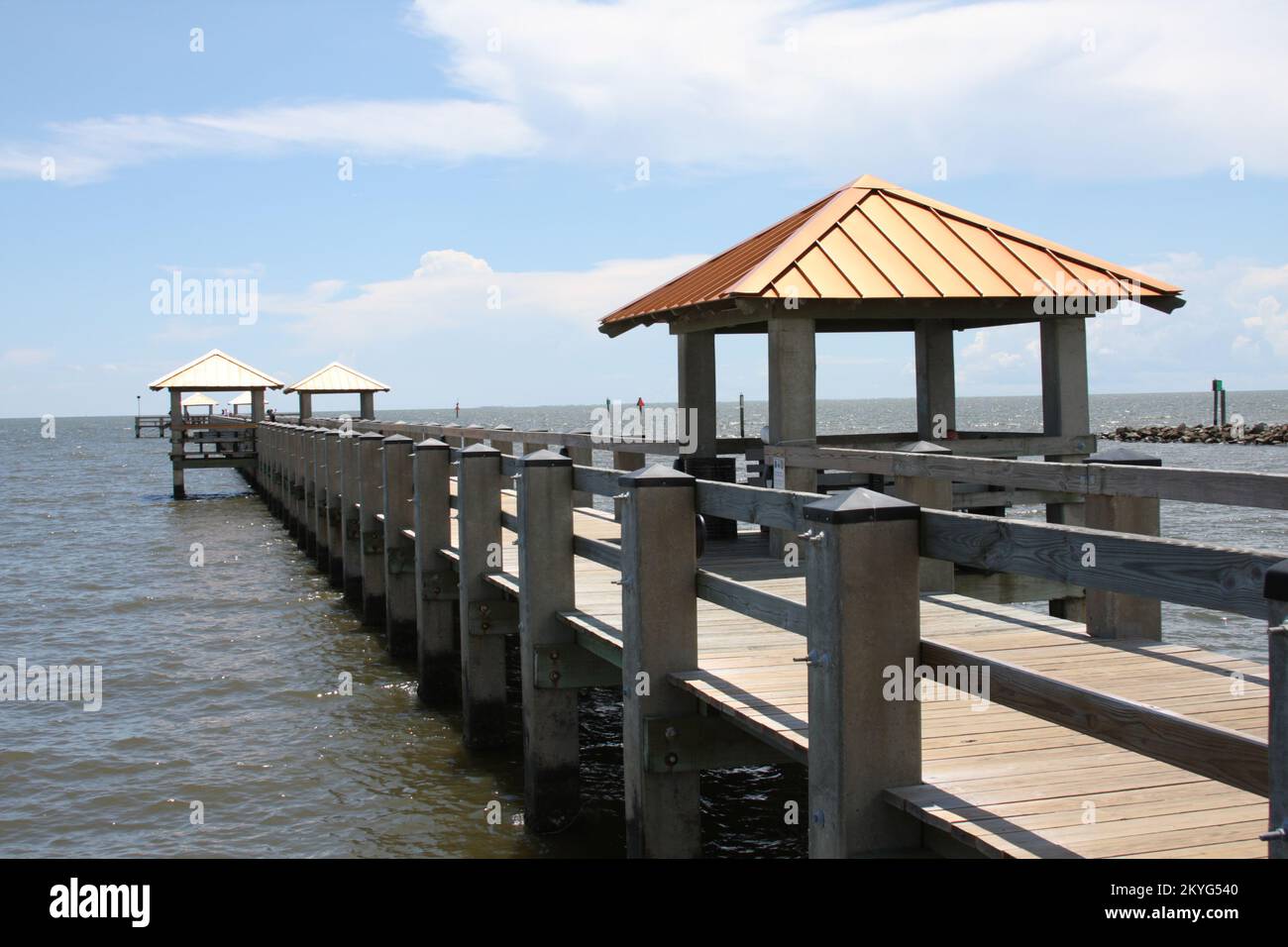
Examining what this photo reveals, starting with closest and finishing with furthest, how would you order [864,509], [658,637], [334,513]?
[864,509]
[658,637]
[334,513]

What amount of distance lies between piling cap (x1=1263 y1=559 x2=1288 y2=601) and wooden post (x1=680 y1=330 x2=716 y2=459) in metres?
9.53

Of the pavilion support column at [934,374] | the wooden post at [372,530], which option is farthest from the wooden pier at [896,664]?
the wooden post at [372,530]

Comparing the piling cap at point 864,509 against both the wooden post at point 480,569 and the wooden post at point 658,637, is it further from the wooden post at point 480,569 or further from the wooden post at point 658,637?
the wooden post at point 480,569

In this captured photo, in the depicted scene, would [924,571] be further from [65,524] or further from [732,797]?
[65,524]

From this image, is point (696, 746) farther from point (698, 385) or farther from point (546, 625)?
point (698, 385)

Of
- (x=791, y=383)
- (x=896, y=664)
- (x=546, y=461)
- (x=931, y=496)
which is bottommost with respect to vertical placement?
(x=896, y=664)

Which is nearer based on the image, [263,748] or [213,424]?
[263,748]

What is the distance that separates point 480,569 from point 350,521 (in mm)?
7588

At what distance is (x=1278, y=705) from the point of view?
8.43 feet

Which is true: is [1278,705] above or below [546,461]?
below

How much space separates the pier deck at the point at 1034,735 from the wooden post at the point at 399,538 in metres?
5.28

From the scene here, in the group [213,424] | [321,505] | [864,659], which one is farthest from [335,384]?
[864,659]

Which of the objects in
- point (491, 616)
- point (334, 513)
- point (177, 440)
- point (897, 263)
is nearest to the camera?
point (491, 616)
